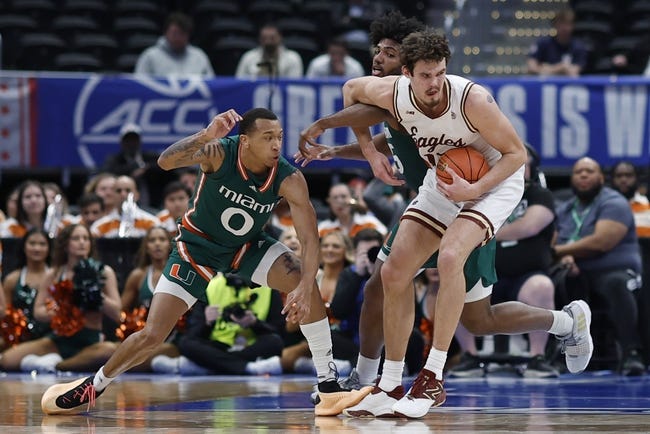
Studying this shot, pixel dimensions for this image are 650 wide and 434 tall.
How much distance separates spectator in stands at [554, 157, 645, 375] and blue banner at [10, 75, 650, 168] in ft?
7.32

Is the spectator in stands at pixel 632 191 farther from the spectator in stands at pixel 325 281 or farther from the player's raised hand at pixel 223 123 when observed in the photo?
the player's raised hand at pixel 223 123

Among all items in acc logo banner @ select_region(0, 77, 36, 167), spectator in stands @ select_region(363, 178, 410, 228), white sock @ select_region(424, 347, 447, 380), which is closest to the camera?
white sock @ select_region(424, 347, 447, 380)

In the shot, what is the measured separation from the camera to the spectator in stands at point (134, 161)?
1162 centimetres

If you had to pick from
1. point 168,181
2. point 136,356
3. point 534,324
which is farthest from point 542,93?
point 136,356

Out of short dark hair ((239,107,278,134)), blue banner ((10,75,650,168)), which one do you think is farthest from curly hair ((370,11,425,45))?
blue banner ((10,75,650,168))

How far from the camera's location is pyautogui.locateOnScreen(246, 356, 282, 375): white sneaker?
9.39 metres

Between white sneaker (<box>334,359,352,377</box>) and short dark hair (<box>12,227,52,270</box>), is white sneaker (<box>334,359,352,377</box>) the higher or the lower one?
the lower one

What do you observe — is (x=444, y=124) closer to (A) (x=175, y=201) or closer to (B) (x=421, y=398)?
(B) (x=421, y=398)

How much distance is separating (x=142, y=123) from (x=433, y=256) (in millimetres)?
6035

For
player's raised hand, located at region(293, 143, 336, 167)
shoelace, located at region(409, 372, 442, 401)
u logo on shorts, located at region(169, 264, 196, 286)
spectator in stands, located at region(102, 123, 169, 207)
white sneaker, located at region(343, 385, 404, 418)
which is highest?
spectator in stands, located at region(102, 123, 169, 207)

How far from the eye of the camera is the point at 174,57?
1296 cm

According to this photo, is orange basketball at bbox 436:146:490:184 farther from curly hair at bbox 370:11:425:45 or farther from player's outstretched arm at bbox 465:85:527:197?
curly hair at bbox 370:11:425:45

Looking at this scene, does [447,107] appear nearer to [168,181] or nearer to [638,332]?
[638,332]

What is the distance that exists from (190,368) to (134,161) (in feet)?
9.35
